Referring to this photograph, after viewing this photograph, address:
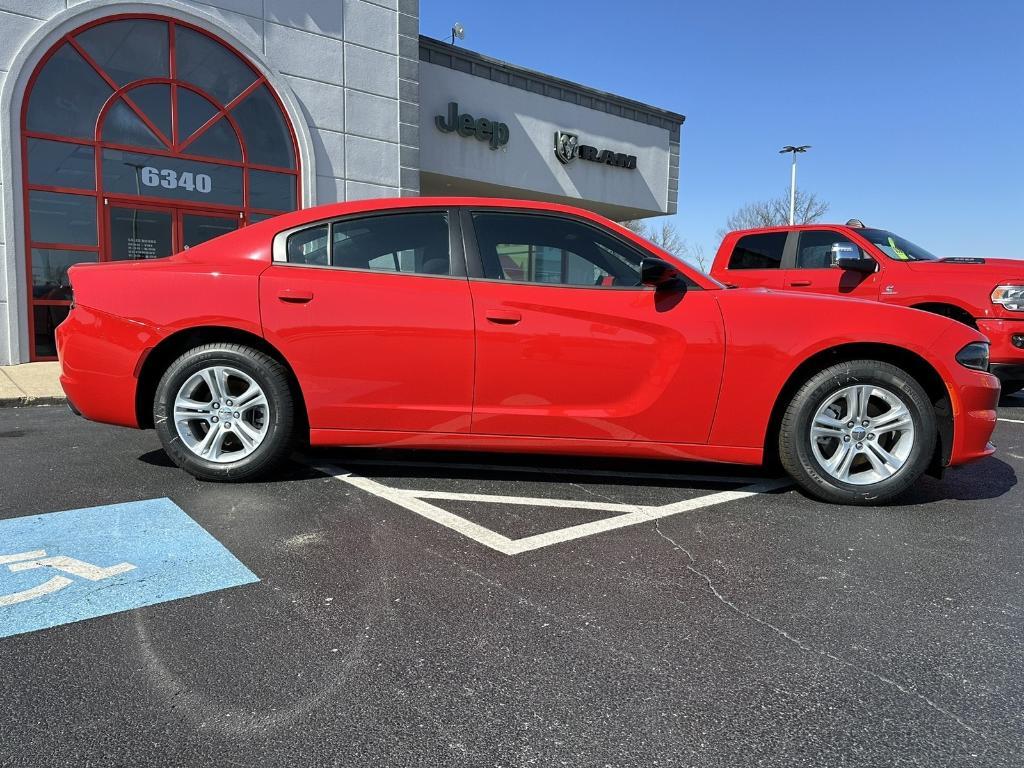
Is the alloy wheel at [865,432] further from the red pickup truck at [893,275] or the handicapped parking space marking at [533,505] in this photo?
the red pickup truck at [893,275]

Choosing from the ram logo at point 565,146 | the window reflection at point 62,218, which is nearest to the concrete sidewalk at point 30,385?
the window reflection at point 62,218

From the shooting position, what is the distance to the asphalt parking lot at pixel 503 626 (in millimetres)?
1653

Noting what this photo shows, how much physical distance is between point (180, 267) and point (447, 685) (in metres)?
2.91

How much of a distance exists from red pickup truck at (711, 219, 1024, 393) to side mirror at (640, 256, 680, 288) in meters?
2.95

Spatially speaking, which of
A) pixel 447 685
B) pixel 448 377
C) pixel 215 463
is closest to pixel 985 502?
pixel 448 377

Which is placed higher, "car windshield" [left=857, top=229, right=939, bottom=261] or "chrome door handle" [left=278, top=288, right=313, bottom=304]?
"car windshield" [left=857, top=229, right=939, bottom=261]

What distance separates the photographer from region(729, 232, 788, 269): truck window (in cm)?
802

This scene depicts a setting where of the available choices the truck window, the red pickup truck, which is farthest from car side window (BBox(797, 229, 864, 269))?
the truck window

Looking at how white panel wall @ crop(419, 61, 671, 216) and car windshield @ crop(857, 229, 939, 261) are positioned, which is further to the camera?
white panel wall @ crop(419, 61, 671, 216)

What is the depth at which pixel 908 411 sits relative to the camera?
3.52 m

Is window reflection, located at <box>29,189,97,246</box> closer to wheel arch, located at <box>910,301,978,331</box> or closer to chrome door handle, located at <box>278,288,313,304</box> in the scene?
chrome door handle, located at <box>278,288,313,304</box>

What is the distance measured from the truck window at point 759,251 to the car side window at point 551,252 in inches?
198

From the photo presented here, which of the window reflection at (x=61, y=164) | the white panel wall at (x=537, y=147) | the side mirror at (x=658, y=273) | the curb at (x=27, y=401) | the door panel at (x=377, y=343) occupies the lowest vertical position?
the curb at (x=27, y=401)

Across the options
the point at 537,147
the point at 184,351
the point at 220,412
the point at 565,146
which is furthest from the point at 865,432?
the point at 565,146
